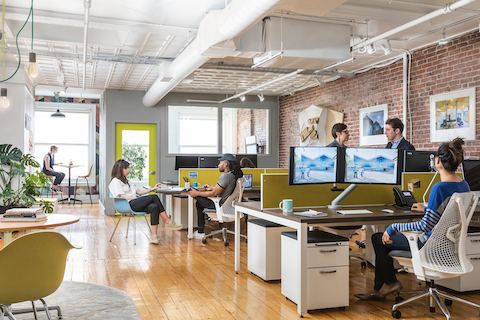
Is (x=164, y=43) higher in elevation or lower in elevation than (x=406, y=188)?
higher

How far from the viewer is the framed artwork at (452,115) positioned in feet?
20.8

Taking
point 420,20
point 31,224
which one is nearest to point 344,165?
point 420,20

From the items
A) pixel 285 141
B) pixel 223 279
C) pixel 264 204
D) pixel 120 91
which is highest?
pixel 120 91

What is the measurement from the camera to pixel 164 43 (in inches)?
279

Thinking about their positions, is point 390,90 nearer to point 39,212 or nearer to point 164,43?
point 164,43

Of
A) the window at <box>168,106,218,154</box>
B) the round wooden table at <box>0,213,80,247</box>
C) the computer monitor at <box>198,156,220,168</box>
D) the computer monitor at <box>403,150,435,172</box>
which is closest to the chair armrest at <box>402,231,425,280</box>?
the computer monitor at <box>403,150,435,172</box>

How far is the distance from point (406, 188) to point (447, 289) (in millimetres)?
989

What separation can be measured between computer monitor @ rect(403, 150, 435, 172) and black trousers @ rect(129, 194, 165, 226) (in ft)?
11.8

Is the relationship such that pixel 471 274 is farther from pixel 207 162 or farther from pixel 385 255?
pixel 207 162

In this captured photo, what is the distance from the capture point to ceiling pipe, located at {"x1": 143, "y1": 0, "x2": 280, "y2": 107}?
164 inches

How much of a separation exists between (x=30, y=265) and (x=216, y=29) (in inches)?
123

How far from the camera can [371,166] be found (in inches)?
172

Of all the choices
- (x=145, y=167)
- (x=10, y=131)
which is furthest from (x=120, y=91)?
(x=10, y=131)

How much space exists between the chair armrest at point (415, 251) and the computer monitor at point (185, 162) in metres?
6.99
